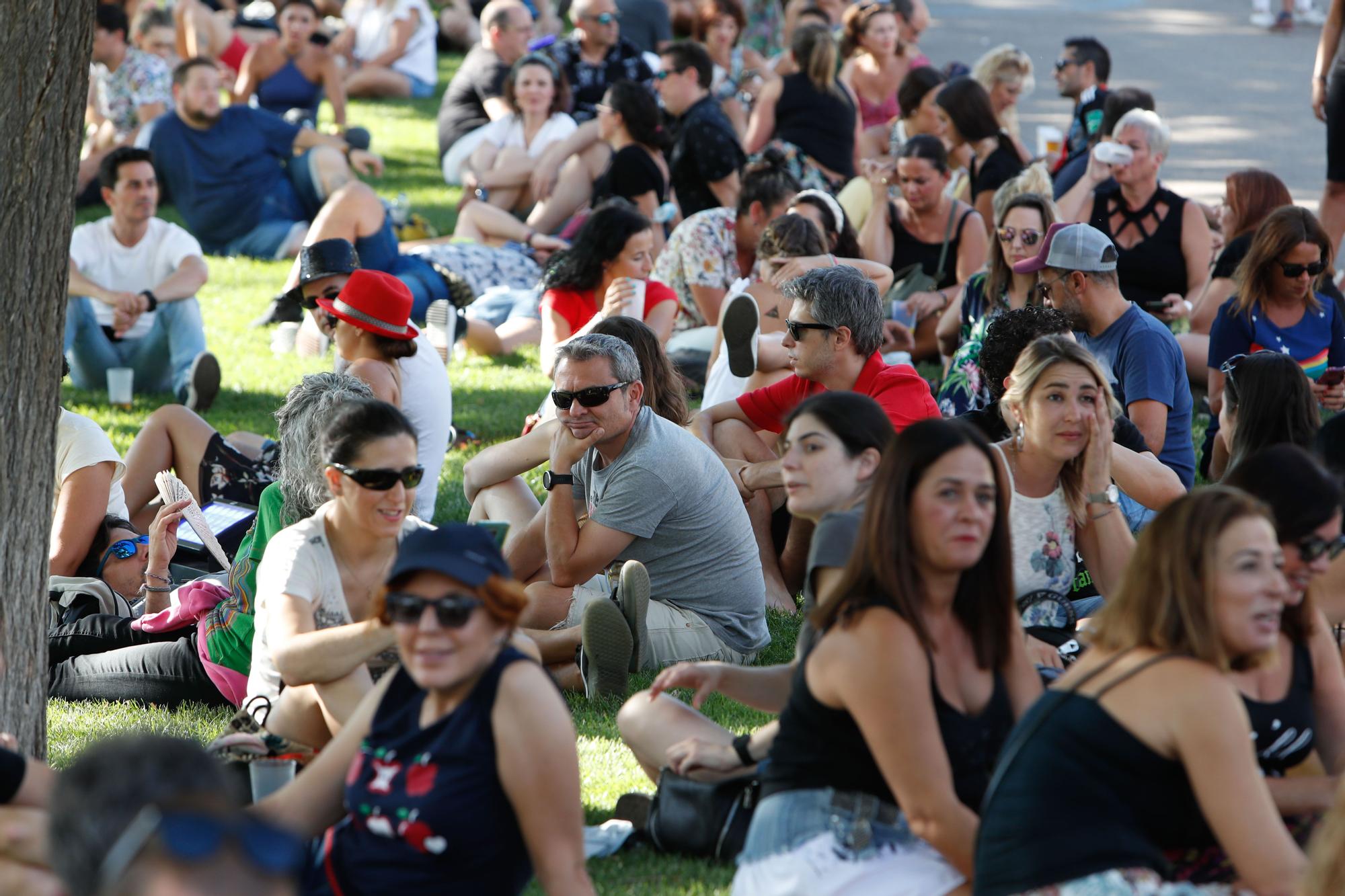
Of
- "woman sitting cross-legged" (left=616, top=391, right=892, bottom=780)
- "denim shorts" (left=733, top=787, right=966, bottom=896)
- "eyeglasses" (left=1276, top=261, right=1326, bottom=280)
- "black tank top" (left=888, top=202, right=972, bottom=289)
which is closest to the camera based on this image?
"denim shorts" (left=733, top=787, right=966, bottom=896)

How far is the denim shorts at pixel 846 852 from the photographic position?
9.99 feet

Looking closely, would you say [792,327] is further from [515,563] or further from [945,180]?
[945,180]

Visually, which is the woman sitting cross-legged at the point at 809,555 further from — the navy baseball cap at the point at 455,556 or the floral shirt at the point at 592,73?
the floral shirt at the point at 592,73

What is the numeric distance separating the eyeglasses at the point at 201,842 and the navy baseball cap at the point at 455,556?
1085 millimetres

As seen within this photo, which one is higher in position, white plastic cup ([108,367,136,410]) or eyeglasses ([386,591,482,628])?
eyeglasses ([386,591,482,628])

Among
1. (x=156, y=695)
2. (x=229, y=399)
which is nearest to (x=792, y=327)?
(x=156, y=695)

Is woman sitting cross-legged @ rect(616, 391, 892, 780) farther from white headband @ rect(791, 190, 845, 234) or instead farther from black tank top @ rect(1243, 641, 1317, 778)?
white headband @ rect(791, 190, 845, 234)

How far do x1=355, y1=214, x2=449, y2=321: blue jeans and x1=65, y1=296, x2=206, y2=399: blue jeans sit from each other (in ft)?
3.43

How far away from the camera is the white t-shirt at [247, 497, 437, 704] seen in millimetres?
4152

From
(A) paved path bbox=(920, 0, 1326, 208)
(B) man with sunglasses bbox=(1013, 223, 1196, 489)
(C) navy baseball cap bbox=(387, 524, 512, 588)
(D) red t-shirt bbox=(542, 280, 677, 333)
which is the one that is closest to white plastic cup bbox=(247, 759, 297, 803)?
(C) navy baseball cap bbox=(387, 524, 512, 588)

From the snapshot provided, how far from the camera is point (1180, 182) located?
41.2 ft

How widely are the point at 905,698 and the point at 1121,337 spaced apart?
11.4 ft

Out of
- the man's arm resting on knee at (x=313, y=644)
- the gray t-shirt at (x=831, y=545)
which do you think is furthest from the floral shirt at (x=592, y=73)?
the gray t-shirt at (x=831, y=545)

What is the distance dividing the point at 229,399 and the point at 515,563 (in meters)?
3.76
